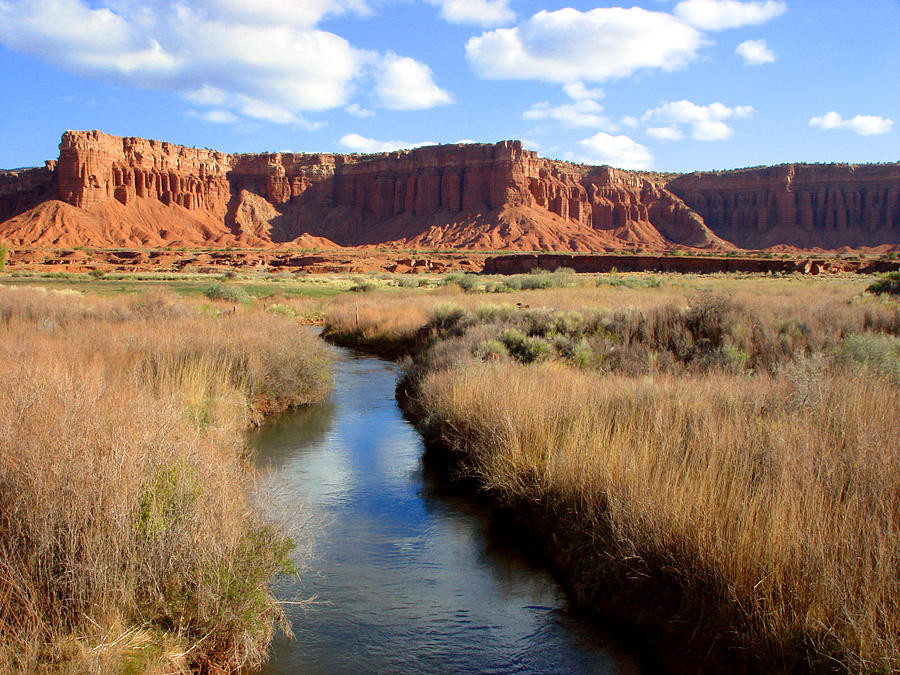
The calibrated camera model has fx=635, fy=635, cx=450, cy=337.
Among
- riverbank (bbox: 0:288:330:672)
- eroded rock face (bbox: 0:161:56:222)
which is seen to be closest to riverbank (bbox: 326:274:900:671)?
riverbank (bbox: 0:288:330:672)

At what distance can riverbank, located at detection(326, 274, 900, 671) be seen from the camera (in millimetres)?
4074

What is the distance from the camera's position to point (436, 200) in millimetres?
116000

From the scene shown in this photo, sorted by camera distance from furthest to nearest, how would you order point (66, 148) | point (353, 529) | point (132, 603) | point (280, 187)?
point (280, 187) → point (66, 148) → point (353, 529) → point (132, 603)

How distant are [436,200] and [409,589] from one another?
11312cm

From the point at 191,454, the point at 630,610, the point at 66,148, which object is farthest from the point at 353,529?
the point at 66,148

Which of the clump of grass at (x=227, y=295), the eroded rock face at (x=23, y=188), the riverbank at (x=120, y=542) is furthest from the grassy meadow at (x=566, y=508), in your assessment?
the eroded rock face at (x=23, y=188)

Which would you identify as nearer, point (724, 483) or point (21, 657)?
point (21, 657)

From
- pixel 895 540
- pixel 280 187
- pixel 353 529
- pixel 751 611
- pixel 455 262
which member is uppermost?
pixel 280 187

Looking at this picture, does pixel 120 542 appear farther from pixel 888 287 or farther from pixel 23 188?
pixel 23 188

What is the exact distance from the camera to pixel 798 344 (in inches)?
485

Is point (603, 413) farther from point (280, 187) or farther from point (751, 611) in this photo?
point (280, 187)

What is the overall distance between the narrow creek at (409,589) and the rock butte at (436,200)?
296 feet

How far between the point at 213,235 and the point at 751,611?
10975cm

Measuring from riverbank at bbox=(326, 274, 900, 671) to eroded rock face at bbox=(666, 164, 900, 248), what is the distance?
115595 millimetres
